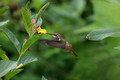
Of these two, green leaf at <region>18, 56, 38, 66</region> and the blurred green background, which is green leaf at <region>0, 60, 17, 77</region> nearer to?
green leaf at <region>18, 56, 38, 66</region>

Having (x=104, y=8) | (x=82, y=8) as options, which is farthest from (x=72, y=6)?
(x=104, y=8)

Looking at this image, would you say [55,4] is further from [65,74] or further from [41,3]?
[65,74]

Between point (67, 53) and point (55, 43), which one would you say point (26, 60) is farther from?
point (67, 53)

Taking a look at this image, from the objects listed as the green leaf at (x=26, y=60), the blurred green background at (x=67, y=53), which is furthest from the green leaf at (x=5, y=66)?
the blurred green background at (x=67, y=53)

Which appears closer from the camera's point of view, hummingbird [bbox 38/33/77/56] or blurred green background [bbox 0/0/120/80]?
hummingbird [bbox 38/33/77/56]

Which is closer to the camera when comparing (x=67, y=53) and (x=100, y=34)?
(x=100, y=34)

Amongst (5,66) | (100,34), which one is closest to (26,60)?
(5,66)

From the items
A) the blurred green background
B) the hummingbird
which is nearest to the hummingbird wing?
the hummingbird

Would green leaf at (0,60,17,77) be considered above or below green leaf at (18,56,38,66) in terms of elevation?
above
